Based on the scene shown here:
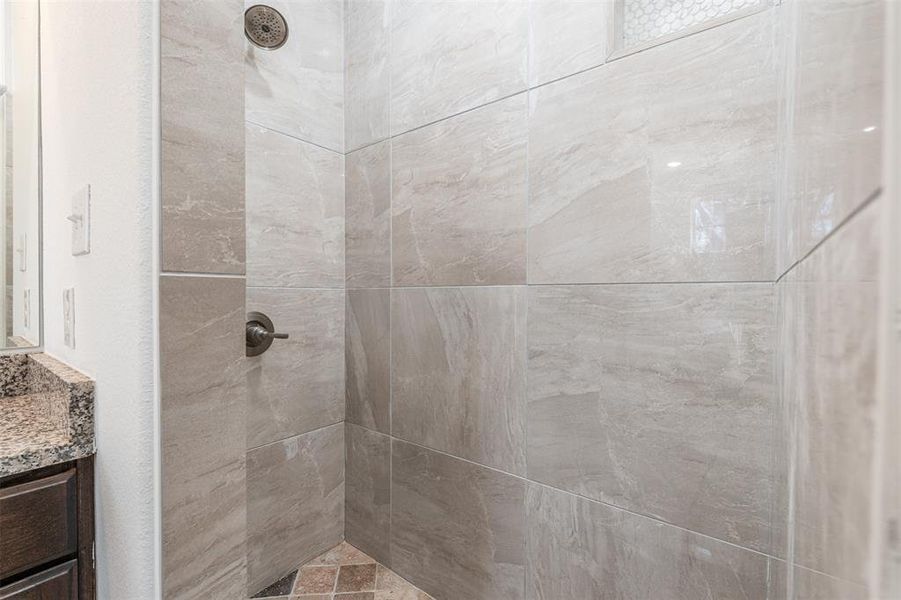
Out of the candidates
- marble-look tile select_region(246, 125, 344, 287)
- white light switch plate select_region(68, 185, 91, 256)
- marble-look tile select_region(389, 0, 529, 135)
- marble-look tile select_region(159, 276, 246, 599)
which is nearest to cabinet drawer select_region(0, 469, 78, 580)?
marble-look tile select_region(159, 276, 246, 599)

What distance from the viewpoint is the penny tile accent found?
1.43 metres

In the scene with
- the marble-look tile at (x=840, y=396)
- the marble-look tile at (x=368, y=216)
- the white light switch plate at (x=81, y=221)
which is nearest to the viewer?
the marble-look tile at (x=840, y=396)

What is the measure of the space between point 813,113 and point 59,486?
3.51ft

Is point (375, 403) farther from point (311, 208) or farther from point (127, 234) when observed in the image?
point (127, 234)

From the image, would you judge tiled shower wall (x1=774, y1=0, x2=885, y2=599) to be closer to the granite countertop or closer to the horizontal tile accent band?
the horizontal tile accent band

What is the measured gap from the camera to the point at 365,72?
157 cm

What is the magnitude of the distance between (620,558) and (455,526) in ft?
1.69

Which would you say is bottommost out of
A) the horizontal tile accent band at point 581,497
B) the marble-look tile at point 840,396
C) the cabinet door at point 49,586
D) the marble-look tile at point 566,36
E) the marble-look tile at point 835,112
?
the horizontal tile accent band at point 581,497

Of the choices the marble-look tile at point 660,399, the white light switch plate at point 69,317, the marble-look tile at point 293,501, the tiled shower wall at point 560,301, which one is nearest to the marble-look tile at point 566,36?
the tiled shower wall at point 560,301

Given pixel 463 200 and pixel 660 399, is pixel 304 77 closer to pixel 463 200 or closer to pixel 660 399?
pixel 463 200

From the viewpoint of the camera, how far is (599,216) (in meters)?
1.00

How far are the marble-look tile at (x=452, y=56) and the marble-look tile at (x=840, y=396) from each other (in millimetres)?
1050

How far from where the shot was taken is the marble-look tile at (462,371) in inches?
46.3

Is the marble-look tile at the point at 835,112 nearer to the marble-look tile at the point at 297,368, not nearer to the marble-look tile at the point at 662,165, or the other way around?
the marble-look tile at the point at 662,165
